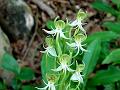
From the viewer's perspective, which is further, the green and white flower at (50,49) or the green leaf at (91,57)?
the green leaf at (91,57)

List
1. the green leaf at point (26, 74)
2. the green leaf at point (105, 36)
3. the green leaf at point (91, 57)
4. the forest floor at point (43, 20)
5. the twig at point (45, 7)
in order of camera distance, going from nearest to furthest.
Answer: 1. the green leaf at point (91, 57)
2. the green leaf at point (105, 36)
3. the green leaf at point (26, 74)
4. the forest floor at point (43, 20)
5. the twig at point (45, 7)

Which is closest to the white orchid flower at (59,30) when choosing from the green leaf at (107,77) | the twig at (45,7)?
the green leaf at (107,77)

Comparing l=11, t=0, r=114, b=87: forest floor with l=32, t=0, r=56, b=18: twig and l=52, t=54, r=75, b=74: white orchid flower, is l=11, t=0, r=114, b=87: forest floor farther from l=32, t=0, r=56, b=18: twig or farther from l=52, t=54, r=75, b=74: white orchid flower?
l=52, t=54, r=75, b=74: white orchid flower

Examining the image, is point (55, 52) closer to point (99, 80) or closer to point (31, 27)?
point (99, 80)

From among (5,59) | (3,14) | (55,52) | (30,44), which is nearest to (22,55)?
(30,44)

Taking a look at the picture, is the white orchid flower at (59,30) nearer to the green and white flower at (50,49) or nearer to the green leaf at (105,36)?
the green and white flower at (50,49)

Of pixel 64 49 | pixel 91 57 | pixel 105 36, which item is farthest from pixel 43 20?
pixel 64 49

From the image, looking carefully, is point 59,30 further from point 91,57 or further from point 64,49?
point 91,57

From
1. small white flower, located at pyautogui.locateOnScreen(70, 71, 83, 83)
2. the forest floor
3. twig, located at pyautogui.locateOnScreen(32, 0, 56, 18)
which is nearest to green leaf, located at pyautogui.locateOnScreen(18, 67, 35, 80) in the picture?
the forest floor

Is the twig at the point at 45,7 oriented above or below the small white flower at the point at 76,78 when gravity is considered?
above
